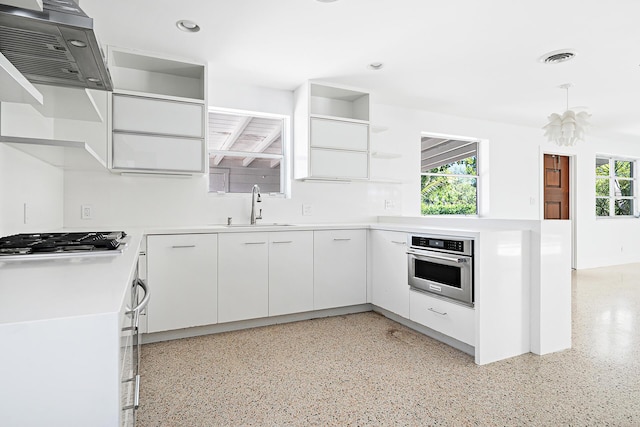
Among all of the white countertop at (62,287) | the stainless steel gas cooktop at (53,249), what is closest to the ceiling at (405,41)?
the stainless steel gas cooktop at (53,249)

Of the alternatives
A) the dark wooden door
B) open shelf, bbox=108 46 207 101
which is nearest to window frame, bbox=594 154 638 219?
the dark wooden door

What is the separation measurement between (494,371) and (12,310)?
2.46 m

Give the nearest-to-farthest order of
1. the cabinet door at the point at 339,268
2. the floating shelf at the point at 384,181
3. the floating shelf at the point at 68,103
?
the floating shelf at the point at 68,103, the cabinet door at the point at 339,268, the floating shelf at the point at 384,181

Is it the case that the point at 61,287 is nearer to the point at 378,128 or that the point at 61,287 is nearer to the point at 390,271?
the point at 390,271

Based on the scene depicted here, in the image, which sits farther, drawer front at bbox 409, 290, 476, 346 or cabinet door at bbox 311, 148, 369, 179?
cabinet door at bbox 311, 148, 369, 179

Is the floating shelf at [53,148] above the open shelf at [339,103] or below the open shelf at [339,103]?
below

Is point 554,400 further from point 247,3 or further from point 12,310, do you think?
point 247,3

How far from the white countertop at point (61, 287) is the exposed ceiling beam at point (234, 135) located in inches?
102

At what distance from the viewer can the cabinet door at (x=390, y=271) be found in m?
3.14

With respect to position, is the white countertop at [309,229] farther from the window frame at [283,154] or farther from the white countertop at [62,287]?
→ the white countertop at [62,287]

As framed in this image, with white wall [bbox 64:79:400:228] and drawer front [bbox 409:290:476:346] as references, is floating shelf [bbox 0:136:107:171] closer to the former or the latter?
white wall [bbox 64:79:400:228]

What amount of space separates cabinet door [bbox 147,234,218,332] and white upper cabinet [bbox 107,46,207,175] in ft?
2.07

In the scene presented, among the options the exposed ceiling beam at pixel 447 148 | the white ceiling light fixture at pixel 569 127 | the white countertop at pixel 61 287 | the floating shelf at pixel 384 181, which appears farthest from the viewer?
the exposed ceiling beam at pixel 447 148

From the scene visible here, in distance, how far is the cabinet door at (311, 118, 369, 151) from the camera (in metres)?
3.65
